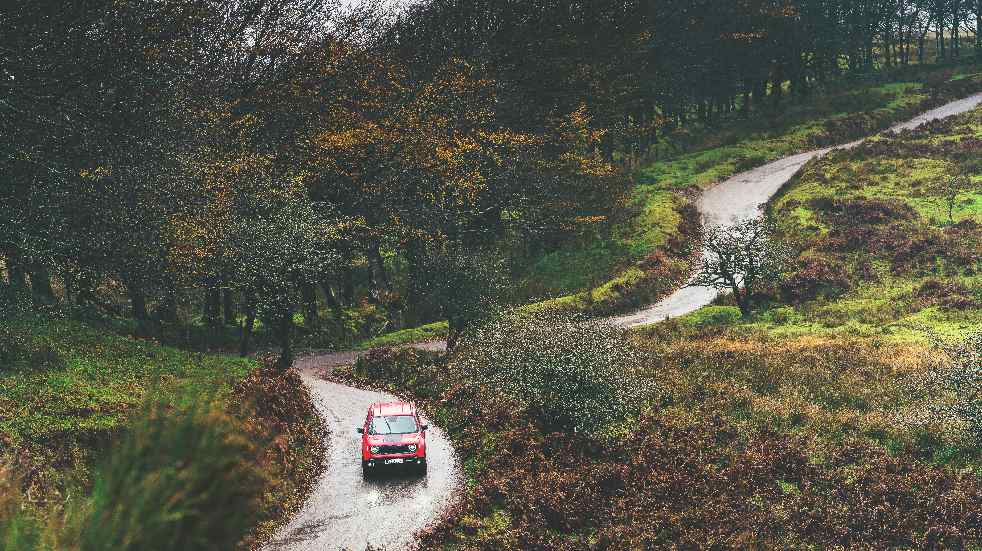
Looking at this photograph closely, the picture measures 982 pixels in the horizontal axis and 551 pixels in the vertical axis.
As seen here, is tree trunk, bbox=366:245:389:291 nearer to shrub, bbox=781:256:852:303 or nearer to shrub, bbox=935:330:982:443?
shrub, bbox=781:256:852:303

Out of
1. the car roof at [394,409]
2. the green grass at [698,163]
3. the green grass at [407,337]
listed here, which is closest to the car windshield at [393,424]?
the car roof at [394,409]

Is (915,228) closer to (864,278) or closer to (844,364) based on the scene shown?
(864,278)

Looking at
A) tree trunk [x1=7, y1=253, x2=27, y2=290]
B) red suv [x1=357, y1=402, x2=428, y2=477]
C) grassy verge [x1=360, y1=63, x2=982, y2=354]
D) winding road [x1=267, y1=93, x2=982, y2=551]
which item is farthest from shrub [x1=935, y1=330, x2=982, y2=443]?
tree trunk [x1=7, y1=253, x2=27, y2=290]

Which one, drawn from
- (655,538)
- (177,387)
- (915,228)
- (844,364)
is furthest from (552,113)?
(177,387)

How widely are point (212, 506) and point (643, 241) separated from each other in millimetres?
49448

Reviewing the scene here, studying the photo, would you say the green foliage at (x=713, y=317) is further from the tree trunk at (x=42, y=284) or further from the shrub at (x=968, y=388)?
the tree trunk at (x=42, y=284)

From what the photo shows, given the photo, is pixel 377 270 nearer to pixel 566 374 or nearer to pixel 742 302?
pixel 742 302

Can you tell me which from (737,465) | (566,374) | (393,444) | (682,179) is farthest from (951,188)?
(393,444)

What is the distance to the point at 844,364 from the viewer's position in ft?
89.4

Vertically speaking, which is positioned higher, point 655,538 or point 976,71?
point 976,71

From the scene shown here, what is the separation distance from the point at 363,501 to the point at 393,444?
199 centimetres

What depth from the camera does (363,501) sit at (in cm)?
1919

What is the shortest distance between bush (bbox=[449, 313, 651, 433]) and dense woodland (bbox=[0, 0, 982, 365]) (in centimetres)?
1195

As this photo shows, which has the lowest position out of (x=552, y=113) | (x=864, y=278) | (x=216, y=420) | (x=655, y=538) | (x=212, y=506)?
(x=655, y=538)
